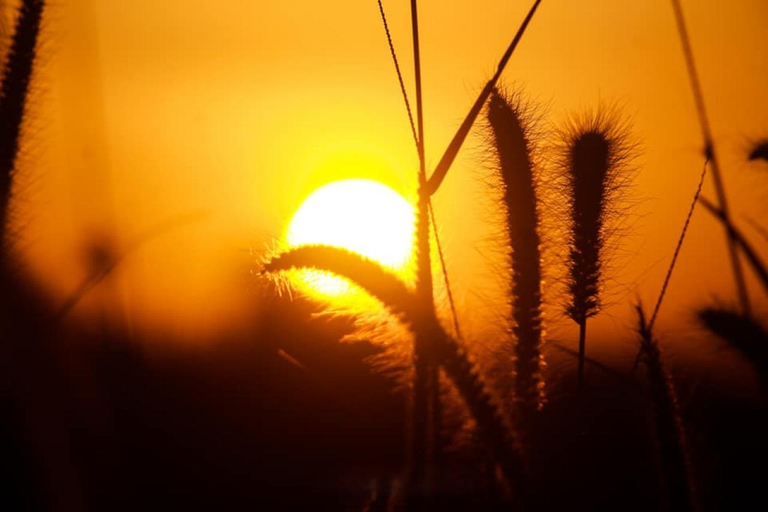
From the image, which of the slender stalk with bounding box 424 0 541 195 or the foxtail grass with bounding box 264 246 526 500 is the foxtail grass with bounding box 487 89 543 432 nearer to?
the slender stalk with bounding box 424 0 541 195

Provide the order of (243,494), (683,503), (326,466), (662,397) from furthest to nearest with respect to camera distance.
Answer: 1. (326,466)
2. (243,494)
3. (662,397)
4. (683,503)

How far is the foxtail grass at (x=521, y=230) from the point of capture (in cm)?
128

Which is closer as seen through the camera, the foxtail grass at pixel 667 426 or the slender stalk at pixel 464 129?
the foxtail grass at pixel 667 426

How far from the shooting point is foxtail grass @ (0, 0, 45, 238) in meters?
0.86

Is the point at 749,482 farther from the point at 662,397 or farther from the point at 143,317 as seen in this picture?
the point at 143,317

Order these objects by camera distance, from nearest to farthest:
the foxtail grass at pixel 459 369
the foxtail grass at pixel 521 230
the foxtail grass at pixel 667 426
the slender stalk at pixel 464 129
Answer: the foxtail grass at pixel 459 369
the foxtail grass at pixel 667 426
the slender stalk at pixel 464 129
the foxtail grass at pixel 521 230

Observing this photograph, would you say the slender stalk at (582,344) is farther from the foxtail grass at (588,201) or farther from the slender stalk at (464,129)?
the slender stalk at (464,129)

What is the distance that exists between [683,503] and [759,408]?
25cm

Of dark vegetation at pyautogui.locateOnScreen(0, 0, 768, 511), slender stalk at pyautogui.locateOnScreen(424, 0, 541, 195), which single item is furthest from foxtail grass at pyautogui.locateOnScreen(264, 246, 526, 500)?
slender stalk at pyautogui.locateOnScreen(424, 0, 541, 195)

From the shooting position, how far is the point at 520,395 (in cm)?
117

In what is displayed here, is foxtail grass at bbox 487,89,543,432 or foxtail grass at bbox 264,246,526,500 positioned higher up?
foxtail grass at bbox 487,89,543,432

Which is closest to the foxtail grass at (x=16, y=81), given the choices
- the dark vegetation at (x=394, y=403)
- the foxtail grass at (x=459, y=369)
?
the dark vegetation at (x=394, y=403)

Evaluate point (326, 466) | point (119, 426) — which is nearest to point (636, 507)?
point (326, 466)

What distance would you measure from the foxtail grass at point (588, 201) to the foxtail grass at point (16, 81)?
0.95 m
